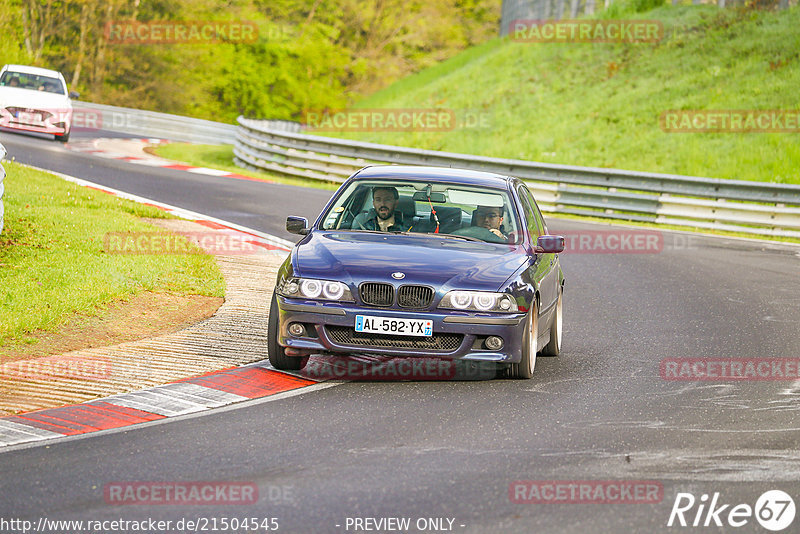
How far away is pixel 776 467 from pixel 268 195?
16817mm

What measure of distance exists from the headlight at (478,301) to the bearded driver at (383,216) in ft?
4.38

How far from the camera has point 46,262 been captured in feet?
41.0

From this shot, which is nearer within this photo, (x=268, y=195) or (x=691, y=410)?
(x=691, y=410)

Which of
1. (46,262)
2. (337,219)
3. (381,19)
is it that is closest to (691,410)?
(337,219)

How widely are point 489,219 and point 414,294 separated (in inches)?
58.7

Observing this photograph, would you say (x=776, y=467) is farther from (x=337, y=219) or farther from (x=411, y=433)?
(x=337, y=219)

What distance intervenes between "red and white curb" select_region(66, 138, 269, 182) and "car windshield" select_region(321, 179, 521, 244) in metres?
16.5

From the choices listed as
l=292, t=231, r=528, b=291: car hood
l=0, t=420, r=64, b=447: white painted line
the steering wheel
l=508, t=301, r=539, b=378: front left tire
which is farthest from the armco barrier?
l=0, t=420, r=64, b=447: white painted line

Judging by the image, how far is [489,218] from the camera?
31.0 ft

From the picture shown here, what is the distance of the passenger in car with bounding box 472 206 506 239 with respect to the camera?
9.40 meters

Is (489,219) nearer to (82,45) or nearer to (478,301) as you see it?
(478,301)

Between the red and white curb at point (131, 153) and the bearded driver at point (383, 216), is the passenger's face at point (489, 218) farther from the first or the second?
the red and white curb at point (131, 153)

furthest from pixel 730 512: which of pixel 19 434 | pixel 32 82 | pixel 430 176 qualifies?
pixel 32 82

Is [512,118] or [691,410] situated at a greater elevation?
[512,118]
